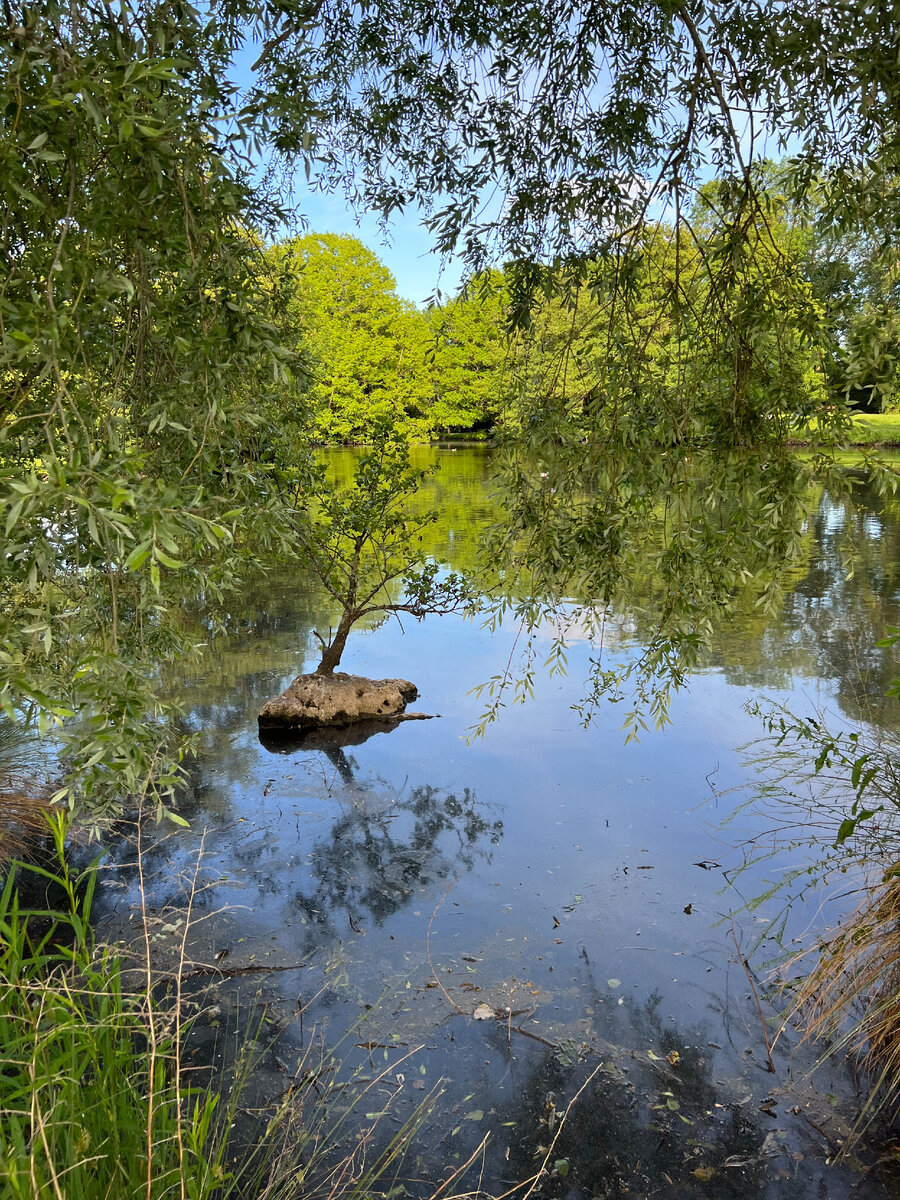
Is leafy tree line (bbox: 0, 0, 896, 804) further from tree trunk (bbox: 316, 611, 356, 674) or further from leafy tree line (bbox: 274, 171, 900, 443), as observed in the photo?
tree trunk (bbox: 316, 611, 356, 674)

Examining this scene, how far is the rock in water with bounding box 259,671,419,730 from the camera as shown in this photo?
714cm

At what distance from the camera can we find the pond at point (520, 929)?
10.1ft

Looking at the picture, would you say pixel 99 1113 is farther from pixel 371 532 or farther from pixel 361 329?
pixel 361 329

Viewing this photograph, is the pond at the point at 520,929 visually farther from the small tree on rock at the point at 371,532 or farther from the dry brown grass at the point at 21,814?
the small tree on rock at the point at 371,532

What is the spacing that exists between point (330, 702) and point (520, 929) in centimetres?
334

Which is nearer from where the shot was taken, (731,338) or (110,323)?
(110,323)

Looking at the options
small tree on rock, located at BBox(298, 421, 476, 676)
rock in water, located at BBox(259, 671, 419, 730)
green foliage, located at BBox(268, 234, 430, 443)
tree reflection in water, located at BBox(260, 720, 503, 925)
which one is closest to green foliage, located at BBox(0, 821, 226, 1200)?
tree reflection in water, located at BBox(260, 720, 503, 925)

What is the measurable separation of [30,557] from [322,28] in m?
3.81

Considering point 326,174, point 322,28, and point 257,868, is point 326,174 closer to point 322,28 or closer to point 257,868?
point 322,28

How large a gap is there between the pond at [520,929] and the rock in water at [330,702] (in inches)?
9.4

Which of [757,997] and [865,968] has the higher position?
[865,968]

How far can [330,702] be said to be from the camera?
729cm

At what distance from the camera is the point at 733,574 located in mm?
3406

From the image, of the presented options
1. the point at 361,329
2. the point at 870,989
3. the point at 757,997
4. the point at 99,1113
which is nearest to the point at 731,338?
the point at 870,989
